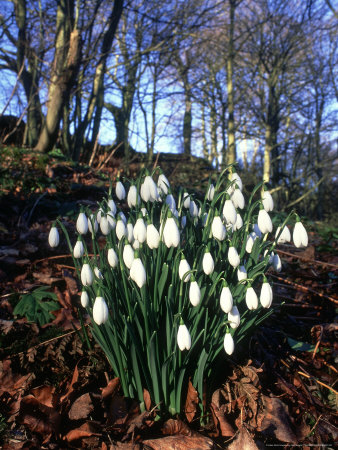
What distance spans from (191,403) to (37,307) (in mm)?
1092

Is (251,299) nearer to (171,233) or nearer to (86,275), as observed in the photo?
(171,233)

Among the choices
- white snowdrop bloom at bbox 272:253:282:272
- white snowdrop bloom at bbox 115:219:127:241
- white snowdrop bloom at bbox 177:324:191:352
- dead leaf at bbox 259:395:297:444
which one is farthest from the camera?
white snowdrop bloom at bbox 272:253:282:272

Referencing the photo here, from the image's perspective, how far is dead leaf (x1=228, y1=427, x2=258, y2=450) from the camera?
1.50 meters

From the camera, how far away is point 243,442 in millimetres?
1518

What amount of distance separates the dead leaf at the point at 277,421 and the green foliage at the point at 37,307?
1.29 metres

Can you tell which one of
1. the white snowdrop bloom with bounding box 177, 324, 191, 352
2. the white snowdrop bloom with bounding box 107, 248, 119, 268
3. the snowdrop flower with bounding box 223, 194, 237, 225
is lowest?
the white snowdrop bloom with bounding box 177, 324, 191, 352

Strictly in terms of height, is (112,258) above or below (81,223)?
below

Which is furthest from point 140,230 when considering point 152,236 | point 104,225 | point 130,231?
point 104,225

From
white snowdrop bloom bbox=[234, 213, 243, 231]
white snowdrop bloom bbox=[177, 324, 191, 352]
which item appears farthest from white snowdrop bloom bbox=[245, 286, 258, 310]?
white snowdrop bloom bbox=[234, 213, 243, 231]

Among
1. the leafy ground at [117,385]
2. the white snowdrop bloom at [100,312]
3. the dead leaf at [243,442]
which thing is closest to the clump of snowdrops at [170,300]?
the white snowdrop bloom at [100,312]

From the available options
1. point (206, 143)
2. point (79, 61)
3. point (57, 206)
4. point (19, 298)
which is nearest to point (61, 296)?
point (19, 298)

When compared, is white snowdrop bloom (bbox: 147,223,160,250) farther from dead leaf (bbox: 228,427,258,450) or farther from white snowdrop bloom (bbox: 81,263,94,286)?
dead leaf (bbox: 228,427,258,450)

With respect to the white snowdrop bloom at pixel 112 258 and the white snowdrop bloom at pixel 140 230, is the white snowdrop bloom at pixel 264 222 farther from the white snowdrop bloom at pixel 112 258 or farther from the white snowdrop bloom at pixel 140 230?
the white snowdrop bloom at pixel 112 258

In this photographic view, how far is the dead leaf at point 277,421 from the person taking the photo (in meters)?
1.64
